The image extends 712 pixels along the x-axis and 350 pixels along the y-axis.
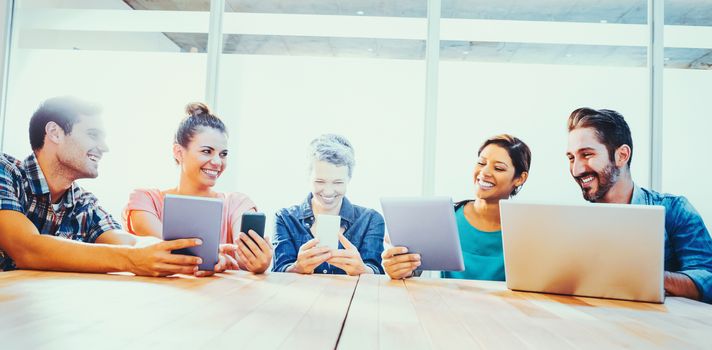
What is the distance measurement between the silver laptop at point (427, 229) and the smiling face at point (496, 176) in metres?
0.67

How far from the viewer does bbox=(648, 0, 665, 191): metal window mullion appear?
359 centimetres

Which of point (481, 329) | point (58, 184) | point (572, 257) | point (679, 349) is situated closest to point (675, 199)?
point (572, 257)

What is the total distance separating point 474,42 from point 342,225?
6.36 ft

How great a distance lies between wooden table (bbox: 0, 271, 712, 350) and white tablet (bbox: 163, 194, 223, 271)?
0.13 metres

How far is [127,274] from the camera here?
1783mm

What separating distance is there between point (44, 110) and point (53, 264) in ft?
2.74

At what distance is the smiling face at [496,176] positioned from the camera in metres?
2.63

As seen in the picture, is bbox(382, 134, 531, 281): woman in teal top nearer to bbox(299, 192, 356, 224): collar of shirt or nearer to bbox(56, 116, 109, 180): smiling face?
bbox(299, 192, 356, 224): collar of shirt

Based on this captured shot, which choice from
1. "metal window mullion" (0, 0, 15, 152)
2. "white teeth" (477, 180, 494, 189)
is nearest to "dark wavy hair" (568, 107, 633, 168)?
"white teeth" (477, 180, 494, 189)

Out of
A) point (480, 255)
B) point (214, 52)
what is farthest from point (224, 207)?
point (214, 52)

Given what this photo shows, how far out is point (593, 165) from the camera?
8.42 feet

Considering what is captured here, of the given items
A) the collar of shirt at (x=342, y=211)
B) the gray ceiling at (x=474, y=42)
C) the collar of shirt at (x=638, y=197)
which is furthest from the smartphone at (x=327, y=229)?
the gray ceiling at (x=474, y=42)

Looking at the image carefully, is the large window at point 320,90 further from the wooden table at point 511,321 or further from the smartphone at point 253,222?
the wooden table at point 511,321

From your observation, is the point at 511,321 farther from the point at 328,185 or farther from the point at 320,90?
the point at 320,90
